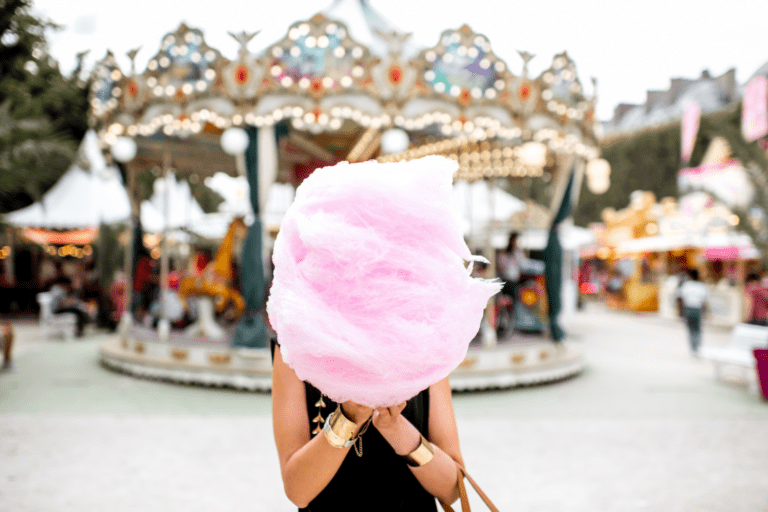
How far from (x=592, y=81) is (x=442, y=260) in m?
8.34

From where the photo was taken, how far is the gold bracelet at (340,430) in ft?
3.47

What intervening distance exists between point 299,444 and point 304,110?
6.16 meters

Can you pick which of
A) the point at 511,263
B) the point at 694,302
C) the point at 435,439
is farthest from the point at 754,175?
the point at 435,439

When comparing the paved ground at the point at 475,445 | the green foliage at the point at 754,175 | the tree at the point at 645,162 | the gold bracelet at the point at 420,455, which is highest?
the tree at the point at 645,162

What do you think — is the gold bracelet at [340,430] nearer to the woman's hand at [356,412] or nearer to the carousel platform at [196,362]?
the woman's hand at [356,412]

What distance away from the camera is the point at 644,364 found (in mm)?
9047

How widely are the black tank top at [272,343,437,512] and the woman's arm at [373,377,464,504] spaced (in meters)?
0.05

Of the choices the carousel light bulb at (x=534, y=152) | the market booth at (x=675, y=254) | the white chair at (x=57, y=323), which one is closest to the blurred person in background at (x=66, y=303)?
the white chair at (x=57, y=323)

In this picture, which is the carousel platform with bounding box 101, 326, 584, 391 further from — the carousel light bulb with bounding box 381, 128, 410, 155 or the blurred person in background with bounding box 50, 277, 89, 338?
the blurred person in background with bounding box 50, 277, 89, 338

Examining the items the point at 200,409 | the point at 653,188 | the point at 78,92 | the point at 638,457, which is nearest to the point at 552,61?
the point at 638,457

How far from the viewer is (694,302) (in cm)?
918

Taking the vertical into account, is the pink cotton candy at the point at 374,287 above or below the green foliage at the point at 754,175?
below

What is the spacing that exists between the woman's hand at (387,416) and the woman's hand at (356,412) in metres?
0.03

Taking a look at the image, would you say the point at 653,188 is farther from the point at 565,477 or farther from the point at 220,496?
the point at 220,496
